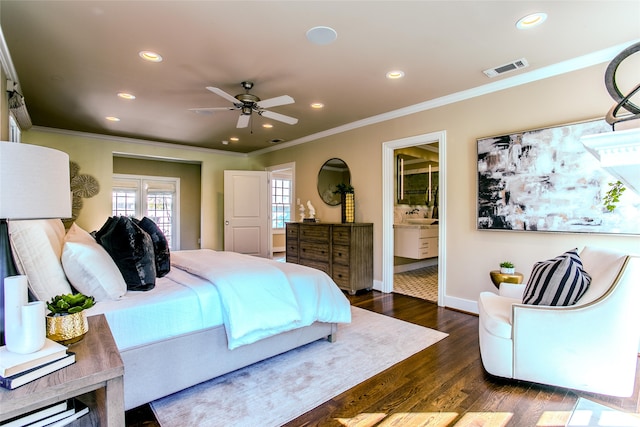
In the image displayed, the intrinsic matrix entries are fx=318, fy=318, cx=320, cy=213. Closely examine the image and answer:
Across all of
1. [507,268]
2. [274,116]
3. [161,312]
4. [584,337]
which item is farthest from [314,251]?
[584,337]

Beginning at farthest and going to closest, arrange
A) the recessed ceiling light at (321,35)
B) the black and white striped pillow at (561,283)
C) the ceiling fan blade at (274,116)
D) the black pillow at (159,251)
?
the ceiling fan blade at (274,116)
the black pillow at (159,251)
the recessed ceiling light at (321,35)
the black and white striped pillow at (561,283)

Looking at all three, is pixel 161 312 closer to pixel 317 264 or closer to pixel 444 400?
pixel 444 400

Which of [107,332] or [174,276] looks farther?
[174,276]

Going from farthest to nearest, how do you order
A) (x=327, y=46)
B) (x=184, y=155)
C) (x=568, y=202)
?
(x=184, y=155)
(x=568, y=202)
(x=327, y=46)

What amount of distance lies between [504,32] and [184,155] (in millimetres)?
5920

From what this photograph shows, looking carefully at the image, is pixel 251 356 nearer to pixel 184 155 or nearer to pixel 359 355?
pixel 359 355

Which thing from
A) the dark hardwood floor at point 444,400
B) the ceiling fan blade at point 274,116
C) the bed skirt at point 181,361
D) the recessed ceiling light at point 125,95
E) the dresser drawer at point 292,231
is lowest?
the dark hardwood floor at point 444,400

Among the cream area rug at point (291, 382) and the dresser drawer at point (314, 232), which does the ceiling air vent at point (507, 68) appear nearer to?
the cream area rug at point (291, 382)

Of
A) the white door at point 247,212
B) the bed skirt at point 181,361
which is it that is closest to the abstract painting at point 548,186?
the bed skirt at point 181,361

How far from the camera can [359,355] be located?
2.50 metres

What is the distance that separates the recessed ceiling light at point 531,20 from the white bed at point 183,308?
7.92ft

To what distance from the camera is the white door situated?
21.6 feet

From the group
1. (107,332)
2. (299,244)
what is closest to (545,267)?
(107,332)

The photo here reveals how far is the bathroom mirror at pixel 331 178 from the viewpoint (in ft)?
16.7
